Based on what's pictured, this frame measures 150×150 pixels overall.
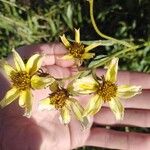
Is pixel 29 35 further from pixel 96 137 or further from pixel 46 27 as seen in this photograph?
pixel 96 137

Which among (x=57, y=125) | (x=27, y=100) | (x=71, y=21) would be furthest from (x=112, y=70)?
(x=71, y=21)

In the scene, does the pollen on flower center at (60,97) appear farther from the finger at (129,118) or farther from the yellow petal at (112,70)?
the finger at (129,118)

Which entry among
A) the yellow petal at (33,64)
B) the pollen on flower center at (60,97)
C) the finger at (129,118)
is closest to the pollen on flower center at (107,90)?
the pollen on flower center at (60,97)

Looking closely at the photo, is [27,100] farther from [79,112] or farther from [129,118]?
[129,118]

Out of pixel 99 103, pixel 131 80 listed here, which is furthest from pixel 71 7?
pixel 99 103

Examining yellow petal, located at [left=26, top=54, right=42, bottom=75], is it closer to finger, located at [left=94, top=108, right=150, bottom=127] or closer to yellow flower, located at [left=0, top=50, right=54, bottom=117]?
yellow flower, located at [left=0, top=50, right=54, bottom=117]

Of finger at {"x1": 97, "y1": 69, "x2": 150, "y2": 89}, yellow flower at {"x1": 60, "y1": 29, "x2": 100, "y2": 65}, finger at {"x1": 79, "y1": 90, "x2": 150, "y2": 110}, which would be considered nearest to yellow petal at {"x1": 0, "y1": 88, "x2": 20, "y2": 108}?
yellow flower at {"x1": 60, "y1": 29, "x2": 100, "y2": 65}

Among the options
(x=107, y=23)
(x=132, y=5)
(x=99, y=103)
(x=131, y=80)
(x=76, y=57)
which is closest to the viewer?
(x=99, y=103)
